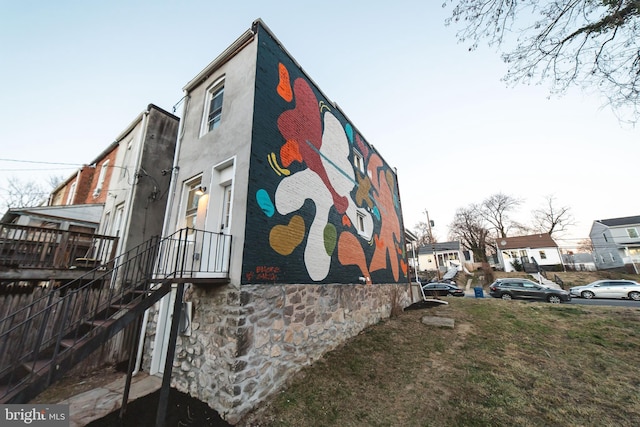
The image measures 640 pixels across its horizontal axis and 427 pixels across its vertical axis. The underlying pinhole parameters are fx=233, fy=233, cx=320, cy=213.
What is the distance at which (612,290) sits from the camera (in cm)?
1505

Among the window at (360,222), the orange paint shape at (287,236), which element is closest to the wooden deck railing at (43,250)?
the orange paint shape at (287,236)

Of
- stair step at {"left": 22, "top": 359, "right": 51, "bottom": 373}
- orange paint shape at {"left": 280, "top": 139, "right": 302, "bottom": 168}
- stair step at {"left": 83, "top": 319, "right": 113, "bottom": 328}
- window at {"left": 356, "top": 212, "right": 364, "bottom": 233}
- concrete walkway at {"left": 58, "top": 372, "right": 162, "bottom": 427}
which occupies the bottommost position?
concrete walkway at {"left": 58, "top": 372, "right": 162, "bottom": 427}

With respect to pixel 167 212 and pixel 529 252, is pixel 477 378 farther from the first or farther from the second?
pixel 529 252

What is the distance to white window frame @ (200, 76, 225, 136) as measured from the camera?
6.66 m

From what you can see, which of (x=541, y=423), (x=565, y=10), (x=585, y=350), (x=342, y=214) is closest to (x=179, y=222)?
(x=342, y=214)

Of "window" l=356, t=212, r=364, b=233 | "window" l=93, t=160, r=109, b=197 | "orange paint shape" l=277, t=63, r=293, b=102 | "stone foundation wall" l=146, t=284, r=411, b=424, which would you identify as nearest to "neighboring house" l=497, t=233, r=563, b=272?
"window" l=356, t=212, r=364, b=233

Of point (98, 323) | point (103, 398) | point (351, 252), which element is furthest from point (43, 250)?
point (351, 252)

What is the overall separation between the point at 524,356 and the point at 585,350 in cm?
172

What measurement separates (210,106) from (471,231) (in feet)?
137

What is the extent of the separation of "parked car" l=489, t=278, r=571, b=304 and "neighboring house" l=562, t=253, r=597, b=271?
2606 centimetres

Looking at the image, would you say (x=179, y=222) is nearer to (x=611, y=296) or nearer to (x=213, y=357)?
(x=213, y=357)

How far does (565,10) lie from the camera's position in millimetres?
4688
